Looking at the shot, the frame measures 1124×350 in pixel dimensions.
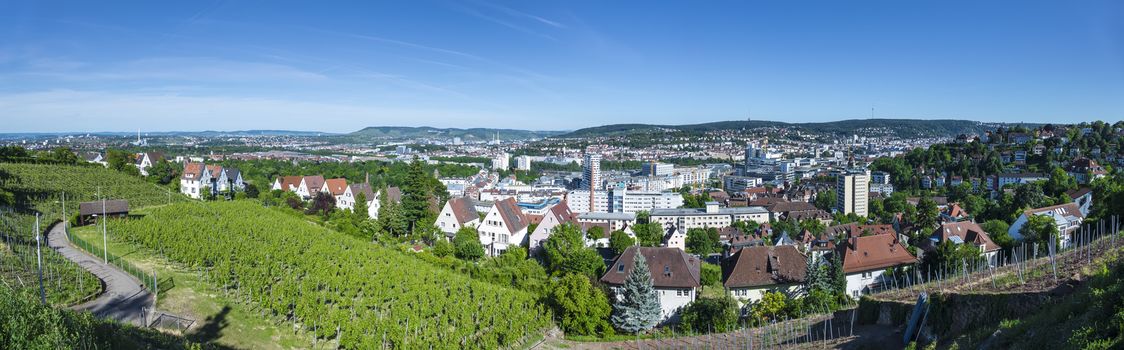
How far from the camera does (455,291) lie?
19.8m

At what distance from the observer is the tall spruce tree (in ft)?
65.8

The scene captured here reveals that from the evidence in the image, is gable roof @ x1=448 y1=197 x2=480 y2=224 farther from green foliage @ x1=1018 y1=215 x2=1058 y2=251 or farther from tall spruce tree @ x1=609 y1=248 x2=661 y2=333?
green foliage @ x1=1018 y1=215 x2=1058 y2=251

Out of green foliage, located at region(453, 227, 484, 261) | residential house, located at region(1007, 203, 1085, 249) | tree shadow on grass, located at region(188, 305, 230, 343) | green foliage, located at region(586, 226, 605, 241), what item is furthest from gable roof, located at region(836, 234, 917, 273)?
tree shadow on grass, located at region(188, 305, 230, 343)

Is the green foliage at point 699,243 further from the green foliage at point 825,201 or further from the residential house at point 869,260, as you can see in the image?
the green foliage at point 825,201

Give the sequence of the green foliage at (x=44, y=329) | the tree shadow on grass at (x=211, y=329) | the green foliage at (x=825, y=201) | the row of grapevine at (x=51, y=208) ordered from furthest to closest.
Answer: the green foliage at (x=825, y=201), the row of grapevine at (x=51, y=208), the tree shadow on grass at (x=211, y=329), the green foliage at (x=44, y=329)

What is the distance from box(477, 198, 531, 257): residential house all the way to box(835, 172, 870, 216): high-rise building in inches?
1752

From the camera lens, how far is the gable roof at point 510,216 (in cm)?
3472

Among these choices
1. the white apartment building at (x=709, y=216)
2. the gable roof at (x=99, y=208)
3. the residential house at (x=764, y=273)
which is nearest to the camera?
the residential house at (x=764, y=273)

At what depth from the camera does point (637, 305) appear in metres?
20.2

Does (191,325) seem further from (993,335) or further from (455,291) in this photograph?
(993,335)

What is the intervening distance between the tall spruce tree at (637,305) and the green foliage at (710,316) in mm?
1001

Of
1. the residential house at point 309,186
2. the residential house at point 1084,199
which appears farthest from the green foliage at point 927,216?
the residential house at point 309,186

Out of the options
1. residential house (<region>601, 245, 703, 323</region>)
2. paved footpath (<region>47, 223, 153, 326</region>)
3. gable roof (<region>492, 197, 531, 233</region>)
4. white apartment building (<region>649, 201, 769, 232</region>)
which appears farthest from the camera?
white apartment building (<region>649, 201, 769, 232</region>)

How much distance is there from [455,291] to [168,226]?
520 inches
